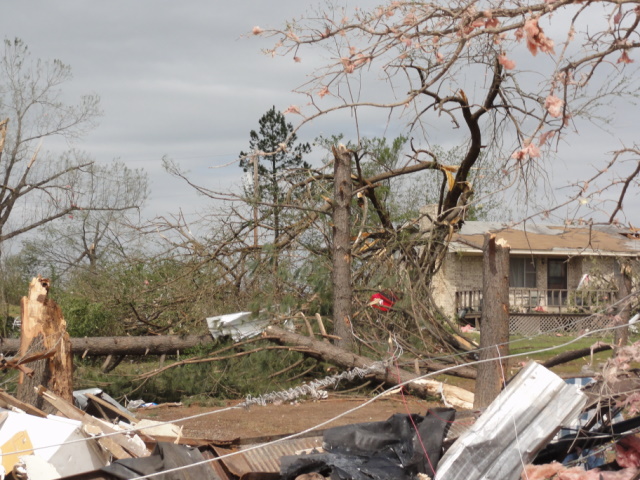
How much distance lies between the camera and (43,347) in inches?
243

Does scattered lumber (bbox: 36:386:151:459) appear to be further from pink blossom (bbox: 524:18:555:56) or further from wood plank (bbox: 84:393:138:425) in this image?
pink blossom (bbox: 524:18:555:56)

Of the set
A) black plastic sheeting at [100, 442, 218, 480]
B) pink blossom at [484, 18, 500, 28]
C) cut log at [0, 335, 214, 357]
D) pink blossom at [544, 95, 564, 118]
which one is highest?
pink blossom at [484, 18, 500, 28]

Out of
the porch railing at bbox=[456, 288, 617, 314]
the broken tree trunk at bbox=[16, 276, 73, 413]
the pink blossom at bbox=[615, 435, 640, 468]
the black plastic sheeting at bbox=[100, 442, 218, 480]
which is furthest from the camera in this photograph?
the porch railing at bbox=[456, 288, 617, 314]

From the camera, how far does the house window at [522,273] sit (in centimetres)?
2527

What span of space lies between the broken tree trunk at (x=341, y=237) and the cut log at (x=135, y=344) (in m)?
1.87

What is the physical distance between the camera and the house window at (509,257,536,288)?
25266 millimetres

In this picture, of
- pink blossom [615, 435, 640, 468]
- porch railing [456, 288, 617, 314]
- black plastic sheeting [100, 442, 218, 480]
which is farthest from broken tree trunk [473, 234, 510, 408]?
porch railing [456, 288, 617, 314]

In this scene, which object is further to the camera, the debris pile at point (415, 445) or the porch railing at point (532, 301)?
the porch railing at point (532, 301)

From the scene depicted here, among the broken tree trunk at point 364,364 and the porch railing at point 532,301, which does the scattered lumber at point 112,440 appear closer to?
the broken tree trunk at point 364,364

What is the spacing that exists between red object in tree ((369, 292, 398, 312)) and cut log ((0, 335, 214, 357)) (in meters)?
2.38

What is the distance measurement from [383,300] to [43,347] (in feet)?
17.5

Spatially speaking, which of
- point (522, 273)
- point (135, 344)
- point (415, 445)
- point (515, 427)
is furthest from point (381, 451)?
point (522, 273)

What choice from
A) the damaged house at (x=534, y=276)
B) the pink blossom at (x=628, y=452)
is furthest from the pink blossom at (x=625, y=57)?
the damaged house at (x=534, y=276)

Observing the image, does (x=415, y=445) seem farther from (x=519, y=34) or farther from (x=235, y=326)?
(x=235, y=326)
